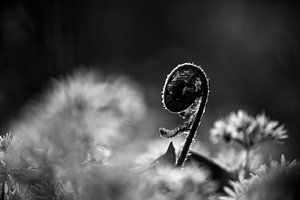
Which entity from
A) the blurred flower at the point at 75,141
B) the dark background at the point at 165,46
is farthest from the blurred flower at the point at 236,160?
the dark background at the point at 165,46

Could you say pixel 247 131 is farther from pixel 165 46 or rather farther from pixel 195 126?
pixel 165 46

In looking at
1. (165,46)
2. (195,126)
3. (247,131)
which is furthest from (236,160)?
(165,46)

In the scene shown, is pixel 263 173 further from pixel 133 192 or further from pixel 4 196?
pixel 4 196

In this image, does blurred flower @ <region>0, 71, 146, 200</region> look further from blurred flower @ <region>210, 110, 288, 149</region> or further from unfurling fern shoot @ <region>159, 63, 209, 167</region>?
blurred flower @ <region>210, 110, 288, 149</region>

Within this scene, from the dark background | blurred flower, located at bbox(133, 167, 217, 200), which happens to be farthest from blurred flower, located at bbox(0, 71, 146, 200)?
the dark background

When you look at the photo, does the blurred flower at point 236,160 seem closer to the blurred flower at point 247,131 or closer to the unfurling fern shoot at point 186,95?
the blurred flower at point 247,131

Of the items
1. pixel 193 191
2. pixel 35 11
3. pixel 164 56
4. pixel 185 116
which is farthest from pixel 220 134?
pixel 164 56
